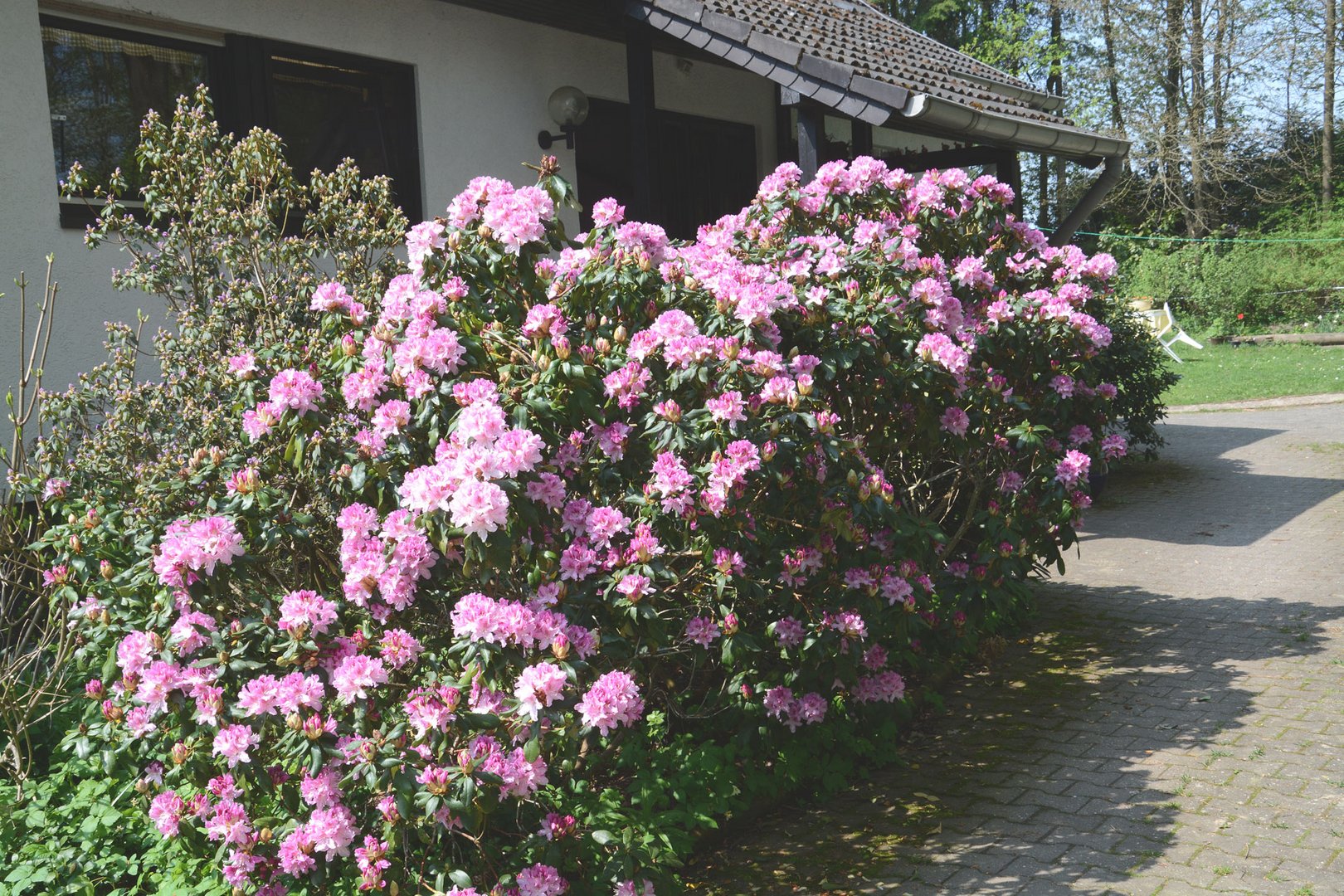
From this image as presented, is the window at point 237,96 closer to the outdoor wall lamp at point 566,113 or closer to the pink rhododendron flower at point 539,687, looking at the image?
the outdoor wall lamp at point 566,113

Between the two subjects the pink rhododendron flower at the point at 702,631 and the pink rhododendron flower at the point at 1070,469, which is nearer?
the pink rhododendron flower at the point at 702,631

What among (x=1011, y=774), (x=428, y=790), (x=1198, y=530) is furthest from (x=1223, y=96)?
(x=428, y=790)

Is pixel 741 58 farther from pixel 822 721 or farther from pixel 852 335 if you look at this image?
pixel 822 721

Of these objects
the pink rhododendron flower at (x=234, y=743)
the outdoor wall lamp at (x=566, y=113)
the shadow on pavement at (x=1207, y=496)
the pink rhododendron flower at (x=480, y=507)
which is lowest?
the shadow on pavement at (x=1207, y=496)

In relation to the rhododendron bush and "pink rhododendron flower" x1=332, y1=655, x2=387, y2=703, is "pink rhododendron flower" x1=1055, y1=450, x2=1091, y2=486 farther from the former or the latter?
"pink rhododendron flower" x1=332, y1=655, x2=387, y2=703

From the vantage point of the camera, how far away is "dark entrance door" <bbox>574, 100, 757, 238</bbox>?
9.77 m

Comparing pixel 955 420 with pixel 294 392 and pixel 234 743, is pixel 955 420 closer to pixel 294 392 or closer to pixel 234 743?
pixel 294 392

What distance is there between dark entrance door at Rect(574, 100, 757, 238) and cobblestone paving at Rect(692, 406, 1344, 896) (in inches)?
189

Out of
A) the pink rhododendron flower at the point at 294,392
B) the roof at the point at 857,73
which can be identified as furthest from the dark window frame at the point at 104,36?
the roof at the point at 857,73

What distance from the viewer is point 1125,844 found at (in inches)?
158

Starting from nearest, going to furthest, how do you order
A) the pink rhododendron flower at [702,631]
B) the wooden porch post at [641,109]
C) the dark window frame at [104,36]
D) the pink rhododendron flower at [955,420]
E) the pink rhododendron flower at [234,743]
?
the pink rhododendron flower at [234,743], the pink rhododendron flower at [702,631], the pink rhododendron flower at [955,420], the dark window frame at [104,36], the wooden porch post at [641,109]

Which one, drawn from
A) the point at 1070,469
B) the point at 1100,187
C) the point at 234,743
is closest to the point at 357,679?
the point at 234,743

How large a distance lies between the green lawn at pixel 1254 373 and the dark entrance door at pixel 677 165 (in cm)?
742

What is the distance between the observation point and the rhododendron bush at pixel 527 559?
9.82ft
